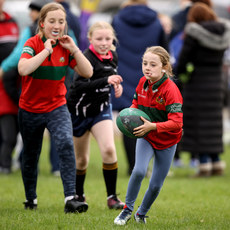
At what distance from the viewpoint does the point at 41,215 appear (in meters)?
5.63

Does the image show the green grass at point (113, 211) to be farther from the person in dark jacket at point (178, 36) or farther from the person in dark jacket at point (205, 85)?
the person in dark jacket at point (178, 36)

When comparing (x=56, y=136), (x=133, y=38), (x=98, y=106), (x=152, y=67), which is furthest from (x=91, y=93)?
(x=133, y=38)

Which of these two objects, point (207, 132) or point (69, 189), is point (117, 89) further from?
point (207, 132)

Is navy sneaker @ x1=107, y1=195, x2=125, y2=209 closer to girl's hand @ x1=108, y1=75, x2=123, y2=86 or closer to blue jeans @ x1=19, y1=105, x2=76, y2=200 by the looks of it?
blue jeans @ x1=19, y1=105, x2=76, y2=200

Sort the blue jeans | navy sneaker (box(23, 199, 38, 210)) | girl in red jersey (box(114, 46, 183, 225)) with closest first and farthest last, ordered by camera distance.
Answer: girl in red jersey (box(114, 46, 183, 225)), the blue jeans, navy sneaker (box(23, 199, 38, 210))

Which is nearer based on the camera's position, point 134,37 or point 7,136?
point 134,37

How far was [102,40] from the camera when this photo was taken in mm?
6309

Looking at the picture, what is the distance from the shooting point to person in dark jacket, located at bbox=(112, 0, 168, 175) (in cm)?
923

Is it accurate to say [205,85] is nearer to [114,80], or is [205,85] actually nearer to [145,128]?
[114,80]

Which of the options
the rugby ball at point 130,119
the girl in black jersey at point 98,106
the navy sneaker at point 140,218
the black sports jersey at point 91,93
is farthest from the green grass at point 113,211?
the black sports jersey at point 91,93

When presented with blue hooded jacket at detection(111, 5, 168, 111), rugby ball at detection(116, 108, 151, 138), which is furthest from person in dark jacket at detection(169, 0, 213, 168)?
rugby ball at detection(116, 108, 151, 138)

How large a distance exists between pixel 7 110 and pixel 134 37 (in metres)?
2.44

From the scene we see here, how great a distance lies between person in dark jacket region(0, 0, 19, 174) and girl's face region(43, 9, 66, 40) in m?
4.07

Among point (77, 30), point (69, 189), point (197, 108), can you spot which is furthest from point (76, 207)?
point (197, 108)
